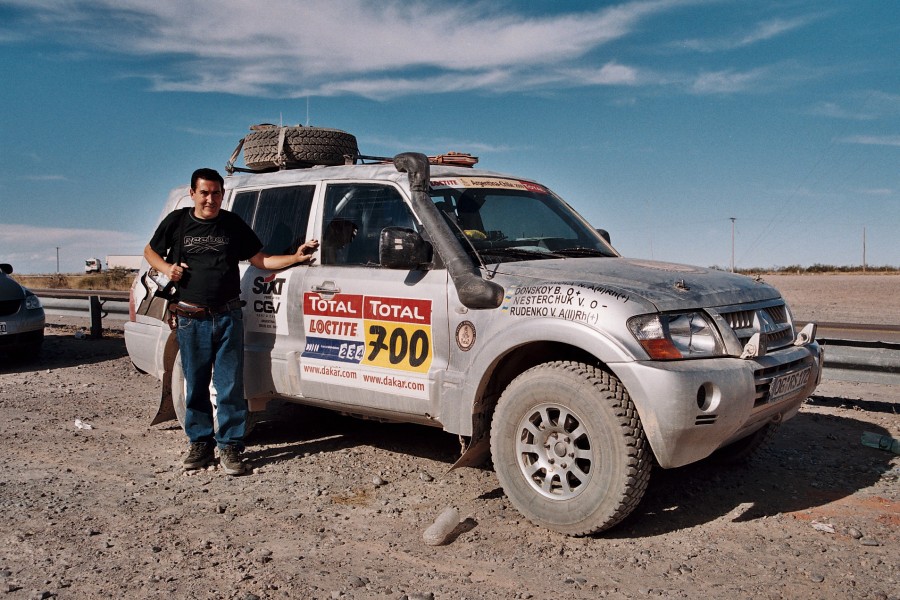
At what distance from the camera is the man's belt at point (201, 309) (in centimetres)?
535

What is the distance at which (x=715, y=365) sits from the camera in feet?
12.6

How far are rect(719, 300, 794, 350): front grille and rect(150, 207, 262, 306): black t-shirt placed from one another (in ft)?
10.7

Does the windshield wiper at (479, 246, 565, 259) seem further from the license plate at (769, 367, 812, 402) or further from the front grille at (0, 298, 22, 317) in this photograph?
the front grille at (0, 298, 22, 317)

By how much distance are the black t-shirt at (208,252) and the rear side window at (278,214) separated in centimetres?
31

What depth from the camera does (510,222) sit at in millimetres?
5152

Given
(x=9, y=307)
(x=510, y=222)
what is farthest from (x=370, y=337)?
(x=9, y=307)

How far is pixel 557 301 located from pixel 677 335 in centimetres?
63

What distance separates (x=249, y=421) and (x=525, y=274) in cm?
290

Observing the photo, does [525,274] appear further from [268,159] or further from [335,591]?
[268,159]

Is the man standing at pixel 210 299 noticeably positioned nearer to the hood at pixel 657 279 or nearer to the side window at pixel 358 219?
the side window at pixel 358 219

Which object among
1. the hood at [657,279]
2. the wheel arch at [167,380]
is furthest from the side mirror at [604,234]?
the wheel arch at [167,380]

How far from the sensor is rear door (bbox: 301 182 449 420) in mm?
4648

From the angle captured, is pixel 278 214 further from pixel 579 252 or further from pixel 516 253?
pixel 579 252

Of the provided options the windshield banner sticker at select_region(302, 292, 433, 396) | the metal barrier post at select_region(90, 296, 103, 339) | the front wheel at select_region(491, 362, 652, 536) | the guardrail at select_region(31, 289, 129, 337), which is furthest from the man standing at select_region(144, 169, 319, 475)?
the metal barrier post at select_region(90, 296, 103, 339)
